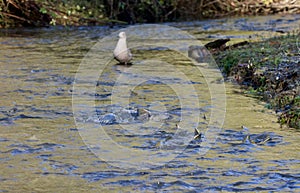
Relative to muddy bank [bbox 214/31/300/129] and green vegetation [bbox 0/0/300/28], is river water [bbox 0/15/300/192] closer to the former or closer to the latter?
muddy bank [bbox 214/31/300/129]

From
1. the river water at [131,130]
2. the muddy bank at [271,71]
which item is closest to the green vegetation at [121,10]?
the river water at [131,130]

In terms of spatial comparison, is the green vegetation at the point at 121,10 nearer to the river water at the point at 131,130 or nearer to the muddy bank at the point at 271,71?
the river water at the point at 131,130

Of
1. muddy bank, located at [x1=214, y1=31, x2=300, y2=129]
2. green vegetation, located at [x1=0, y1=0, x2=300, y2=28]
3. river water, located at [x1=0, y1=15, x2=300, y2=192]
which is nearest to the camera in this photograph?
river water, located at [x1=0, y1=15, x2=300, y2=192]

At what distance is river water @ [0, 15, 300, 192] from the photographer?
4.09 meters

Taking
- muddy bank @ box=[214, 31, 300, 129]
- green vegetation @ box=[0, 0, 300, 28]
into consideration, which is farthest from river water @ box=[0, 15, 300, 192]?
green vegetation @ box=[0, 0, 300, 28]

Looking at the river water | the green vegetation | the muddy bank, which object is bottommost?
the river water

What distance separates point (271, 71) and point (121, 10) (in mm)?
9274

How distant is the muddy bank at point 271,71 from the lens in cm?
618

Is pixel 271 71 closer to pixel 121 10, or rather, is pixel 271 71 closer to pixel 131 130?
pixel 131 130

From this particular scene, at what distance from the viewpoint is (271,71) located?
24.7 feet

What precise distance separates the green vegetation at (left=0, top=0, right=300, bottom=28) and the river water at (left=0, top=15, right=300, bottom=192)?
459 cm

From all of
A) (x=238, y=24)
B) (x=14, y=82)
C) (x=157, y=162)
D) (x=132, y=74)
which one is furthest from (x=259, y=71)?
(x=238, y=24)

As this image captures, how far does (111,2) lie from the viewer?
1565 centimetres

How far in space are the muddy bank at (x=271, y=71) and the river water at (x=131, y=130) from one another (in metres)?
0.19
